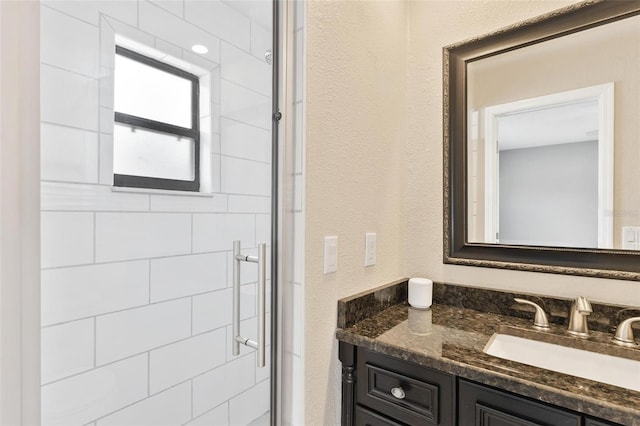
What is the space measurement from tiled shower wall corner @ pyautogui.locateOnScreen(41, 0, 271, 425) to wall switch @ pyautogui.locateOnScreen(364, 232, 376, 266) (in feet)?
1.33

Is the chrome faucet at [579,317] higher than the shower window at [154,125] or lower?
lower

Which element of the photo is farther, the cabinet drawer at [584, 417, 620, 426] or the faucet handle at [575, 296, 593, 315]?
the faucet handle at [575, 296, 593, 315]

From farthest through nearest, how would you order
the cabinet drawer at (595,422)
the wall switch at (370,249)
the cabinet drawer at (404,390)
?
the wall switch at (370,249) < the cabinet drawer at (404,390) < the cabinet drawer at (595,422)

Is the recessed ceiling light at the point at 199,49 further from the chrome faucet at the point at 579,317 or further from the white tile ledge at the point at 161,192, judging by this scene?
the chrome faucet at the point at 579,317

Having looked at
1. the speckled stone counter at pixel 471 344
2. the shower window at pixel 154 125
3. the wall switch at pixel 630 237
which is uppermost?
the shower window at pixel 154 125

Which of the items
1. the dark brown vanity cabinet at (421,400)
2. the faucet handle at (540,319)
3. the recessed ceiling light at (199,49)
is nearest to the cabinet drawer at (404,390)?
the dark brown vanity cabinet at (421,400)

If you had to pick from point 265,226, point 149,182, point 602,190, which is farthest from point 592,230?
point 149,182

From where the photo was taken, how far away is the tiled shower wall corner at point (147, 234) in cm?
89

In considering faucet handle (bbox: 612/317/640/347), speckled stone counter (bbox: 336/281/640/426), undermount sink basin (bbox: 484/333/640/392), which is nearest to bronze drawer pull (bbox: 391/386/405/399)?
speckled stone counter (bbox: 336/281/640/426)

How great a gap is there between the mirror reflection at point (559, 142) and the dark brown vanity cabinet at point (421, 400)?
2.10 feet

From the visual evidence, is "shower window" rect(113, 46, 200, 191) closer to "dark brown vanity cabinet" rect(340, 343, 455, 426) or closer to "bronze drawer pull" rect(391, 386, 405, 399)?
"dark brown vanity cabinet" rect(340, 343, 455, 426)

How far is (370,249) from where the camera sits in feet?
4.16

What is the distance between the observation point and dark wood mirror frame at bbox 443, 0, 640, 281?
3.55 ft

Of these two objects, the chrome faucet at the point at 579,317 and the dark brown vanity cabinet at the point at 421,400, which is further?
the chrome faucet at the point at 579,317
